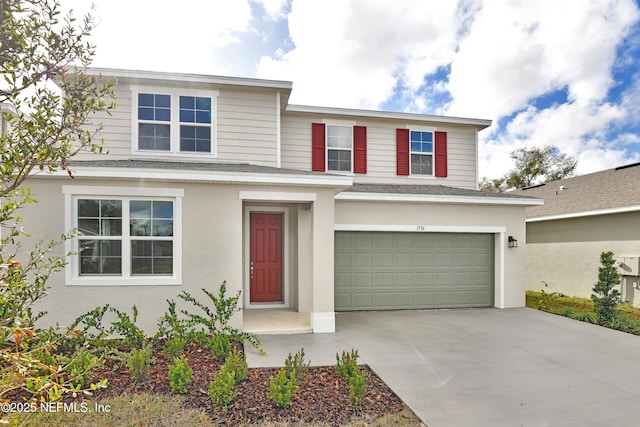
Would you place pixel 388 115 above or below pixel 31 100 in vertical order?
above

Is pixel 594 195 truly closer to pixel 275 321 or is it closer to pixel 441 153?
pixel 441 153

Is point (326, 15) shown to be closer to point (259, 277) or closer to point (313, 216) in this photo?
point (313, 216)

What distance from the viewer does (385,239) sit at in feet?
29.4

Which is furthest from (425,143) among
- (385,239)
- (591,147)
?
(591,147)

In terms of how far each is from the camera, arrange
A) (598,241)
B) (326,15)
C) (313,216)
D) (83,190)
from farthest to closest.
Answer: (598,241) < (326,15) < (313,216) < (83,190)

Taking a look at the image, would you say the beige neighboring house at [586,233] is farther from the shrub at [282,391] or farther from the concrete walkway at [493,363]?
the shrub at [282,391]

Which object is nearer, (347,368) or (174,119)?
(347,368)

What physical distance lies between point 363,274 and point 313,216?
2.70 m

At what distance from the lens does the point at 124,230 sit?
627cm

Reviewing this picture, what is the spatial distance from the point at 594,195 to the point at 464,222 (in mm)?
6509

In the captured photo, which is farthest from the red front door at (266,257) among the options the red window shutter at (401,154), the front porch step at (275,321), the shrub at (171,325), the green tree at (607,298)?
the green tree at (607,298)

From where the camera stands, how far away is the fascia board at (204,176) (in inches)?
236

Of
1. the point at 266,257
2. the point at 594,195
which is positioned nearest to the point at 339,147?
the point at 266,257

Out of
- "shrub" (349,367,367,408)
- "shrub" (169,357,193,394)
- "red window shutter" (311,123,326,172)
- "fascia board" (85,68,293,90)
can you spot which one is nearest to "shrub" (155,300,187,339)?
"shrub" (169,357,193,394)
